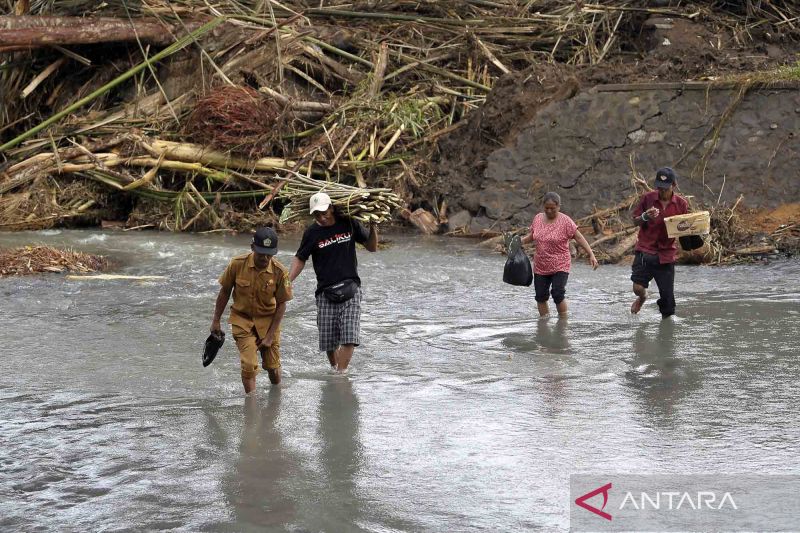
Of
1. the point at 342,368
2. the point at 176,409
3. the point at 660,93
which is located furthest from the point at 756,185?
the point at 176,409

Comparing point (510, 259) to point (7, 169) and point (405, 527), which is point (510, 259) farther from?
point (7, 169)

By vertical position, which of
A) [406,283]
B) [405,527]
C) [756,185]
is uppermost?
[756,185]

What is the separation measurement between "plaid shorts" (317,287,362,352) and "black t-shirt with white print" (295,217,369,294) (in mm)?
181

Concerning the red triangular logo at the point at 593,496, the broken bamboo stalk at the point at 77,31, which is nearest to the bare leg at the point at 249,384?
the red triangular logo at the point at 593,496

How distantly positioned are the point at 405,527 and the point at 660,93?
38.5ft

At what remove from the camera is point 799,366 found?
326 inches

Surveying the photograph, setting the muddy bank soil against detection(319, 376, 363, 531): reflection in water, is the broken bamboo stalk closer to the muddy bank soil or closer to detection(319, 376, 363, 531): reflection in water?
the muddy bank soil

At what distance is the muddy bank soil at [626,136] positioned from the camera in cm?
1470

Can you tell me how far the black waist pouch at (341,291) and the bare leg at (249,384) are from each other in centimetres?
98

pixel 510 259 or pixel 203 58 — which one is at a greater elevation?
pixel 203 58

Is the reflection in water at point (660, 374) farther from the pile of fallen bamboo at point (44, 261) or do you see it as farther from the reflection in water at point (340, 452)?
the pile of fallen bamboo at point (44, 261)

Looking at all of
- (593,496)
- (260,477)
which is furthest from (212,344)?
(593,496)

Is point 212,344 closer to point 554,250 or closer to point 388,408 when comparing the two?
point 388,408

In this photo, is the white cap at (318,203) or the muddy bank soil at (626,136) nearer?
the white cap at (318,203)
